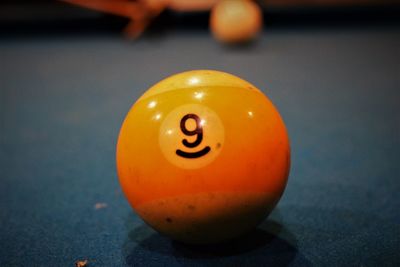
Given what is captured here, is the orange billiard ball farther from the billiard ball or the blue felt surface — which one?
the billiard ball

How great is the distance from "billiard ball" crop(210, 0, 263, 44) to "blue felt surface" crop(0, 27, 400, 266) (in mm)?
221

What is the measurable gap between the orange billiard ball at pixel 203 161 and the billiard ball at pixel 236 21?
12.6ft

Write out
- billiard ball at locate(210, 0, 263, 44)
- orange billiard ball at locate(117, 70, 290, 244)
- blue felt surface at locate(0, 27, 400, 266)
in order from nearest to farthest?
orange billiard ball at locate(117, 70, 290, 244) < blue felt surface at locate(0, 27, 400, 266) < billiard ball at locate(210, 0, 263, 44)

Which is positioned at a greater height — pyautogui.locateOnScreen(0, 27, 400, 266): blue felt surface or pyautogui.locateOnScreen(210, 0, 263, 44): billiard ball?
pyautogui.locateOnScreen(210, 0, 263, 44): billiard ball

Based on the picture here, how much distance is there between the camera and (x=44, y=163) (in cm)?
283

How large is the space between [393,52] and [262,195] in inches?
177

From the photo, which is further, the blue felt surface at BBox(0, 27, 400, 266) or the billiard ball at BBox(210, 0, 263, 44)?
the billiard ball at BBox(210, 0, 263, 44)

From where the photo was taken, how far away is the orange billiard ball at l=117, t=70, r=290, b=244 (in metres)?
1.58

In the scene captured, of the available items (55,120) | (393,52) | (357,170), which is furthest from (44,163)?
(393,52)

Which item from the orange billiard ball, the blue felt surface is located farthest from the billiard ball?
the orange billiard ball

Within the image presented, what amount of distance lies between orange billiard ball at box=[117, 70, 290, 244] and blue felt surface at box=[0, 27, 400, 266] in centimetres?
20

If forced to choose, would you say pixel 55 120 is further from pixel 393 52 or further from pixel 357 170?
pixel 393 52

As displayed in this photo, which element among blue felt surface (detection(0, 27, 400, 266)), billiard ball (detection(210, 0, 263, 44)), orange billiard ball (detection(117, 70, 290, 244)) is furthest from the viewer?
billiard ball (detection(210, 0, 263, 44))

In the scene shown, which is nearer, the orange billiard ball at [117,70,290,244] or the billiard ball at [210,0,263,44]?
the orange billiard ball at [117,70,290,244]
